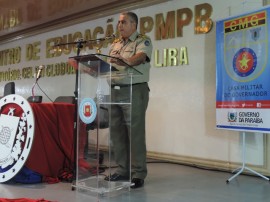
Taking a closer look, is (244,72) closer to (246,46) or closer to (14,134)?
(246,46)

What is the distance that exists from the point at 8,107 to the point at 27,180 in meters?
0.67

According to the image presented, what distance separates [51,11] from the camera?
5395 millimetres

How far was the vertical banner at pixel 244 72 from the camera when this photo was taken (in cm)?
295

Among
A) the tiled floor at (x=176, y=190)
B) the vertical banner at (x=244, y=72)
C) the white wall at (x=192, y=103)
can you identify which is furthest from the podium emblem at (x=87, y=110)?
the white wall at (x=192, y=103)

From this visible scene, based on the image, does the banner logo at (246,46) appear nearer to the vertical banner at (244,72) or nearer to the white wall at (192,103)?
the vertical banner at (244,72)

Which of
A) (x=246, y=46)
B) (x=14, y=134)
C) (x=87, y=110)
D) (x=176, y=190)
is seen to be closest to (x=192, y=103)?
(x=246, y=46)

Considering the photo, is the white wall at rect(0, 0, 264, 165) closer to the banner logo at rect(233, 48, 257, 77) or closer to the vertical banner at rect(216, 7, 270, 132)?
the vertical banner at rect(216, 7, 270, 132)

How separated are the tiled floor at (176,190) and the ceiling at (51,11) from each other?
2.43 meters

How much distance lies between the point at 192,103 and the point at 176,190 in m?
1.52

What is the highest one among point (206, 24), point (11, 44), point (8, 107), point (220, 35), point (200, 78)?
point (11, 44)

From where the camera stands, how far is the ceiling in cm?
490

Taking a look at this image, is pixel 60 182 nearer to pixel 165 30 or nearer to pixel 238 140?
pixel 238 140

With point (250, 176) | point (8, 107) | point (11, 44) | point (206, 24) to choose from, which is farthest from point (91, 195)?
point (11, 44)

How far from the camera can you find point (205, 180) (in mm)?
3078
